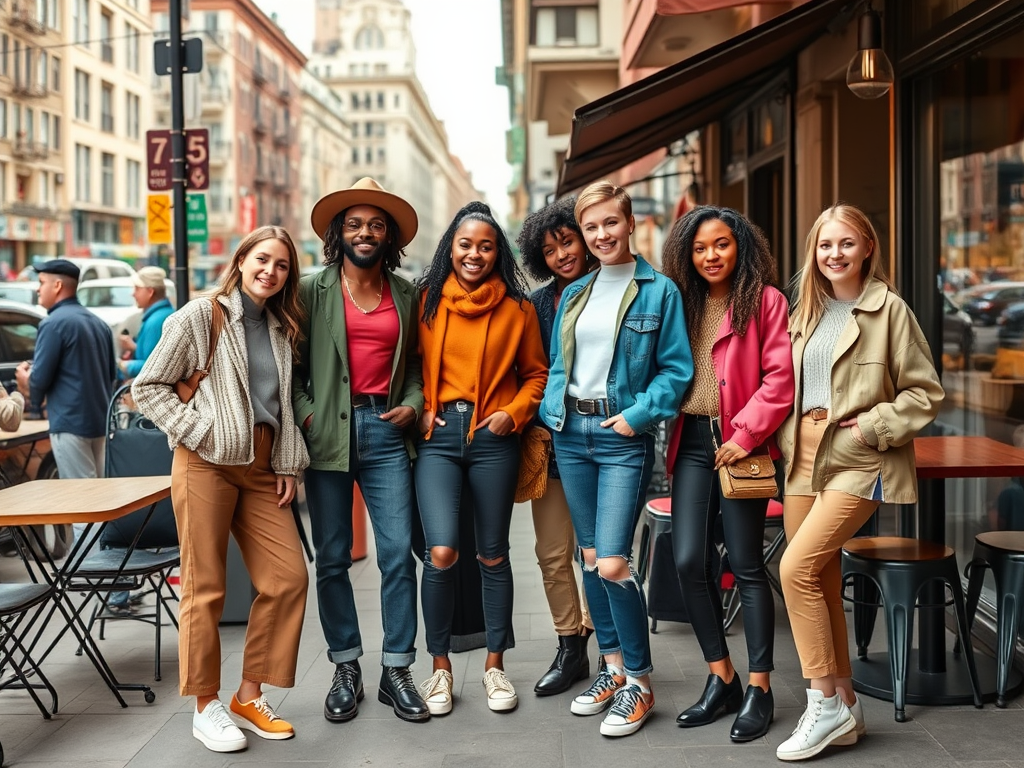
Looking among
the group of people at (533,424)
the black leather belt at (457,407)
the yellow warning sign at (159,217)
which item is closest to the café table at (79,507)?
the group of people at (533,424)

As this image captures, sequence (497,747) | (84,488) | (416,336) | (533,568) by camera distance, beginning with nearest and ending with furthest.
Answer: (497,747) → (416,336) → (84,488) → (533,568)

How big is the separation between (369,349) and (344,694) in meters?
1.39

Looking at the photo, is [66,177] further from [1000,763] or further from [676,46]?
[1000,763]

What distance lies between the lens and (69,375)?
7133mm

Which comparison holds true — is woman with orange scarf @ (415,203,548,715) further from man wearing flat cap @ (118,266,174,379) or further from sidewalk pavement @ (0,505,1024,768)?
man wearing flat cap @ (118,266,174,379)

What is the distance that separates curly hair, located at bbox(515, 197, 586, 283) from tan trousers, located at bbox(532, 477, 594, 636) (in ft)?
3.00

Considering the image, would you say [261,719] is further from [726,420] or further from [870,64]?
[870,64]

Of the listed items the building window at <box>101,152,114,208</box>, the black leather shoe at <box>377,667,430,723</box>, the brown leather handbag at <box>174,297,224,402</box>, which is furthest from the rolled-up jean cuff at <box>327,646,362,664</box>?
the building window at <box>101,152,114,208</box>

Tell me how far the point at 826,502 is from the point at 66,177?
1528 inches

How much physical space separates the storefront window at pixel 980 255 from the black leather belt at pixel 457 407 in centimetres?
274

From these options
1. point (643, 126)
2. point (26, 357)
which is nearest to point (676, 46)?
point (643, 126)

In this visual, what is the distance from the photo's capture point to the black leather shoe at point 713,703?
14.0 feet

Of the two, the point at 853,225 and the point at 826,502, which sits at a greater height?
the point at 853,225

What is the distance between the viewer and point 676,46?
11.3 meters
